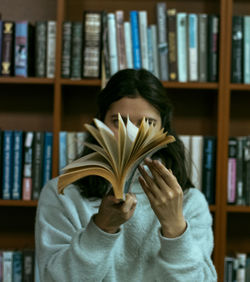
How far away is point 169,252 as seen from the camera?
958mm

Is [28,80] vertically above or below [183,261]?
above

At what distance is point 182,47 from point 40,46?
22.0 inches

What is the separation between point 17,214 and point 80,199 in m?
0.83

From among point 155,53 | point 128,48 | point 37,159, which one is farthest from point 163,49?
point 37,159

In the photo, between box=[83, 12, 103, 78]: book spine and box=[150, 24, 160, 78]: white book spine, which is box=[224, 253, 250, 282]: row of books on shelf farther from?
box=[83, 12, 103, 78]: book spine

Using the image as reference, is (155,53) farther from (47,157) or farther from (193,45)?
(47,157)

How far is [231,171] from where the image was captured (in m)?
1.64

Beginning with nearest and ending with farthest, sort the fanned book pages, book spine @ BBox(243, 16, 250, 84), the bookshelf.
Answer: the fanned book pages → book spine @ BBox(243, 16, 250, 84) → the bookshelf

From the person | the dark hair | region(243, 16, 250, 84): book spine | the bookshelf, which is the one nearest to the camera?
the person

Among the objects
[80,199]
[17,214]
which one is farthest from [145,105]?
[17,214]

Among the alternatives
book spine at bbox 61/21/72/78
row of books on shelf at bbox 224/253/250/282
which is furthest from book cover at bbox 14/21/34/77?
row of books on shelf at bbox 224/253/250/282

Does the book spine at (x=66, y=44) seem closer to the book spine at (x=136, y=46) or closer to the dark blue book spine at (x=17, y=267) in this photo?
the book spine at (x=136, y=46)

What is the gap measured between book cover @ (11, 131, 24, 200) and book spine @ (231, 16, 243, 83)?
872mm

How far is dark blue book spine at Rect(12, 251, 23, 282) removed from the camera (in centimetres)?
167
